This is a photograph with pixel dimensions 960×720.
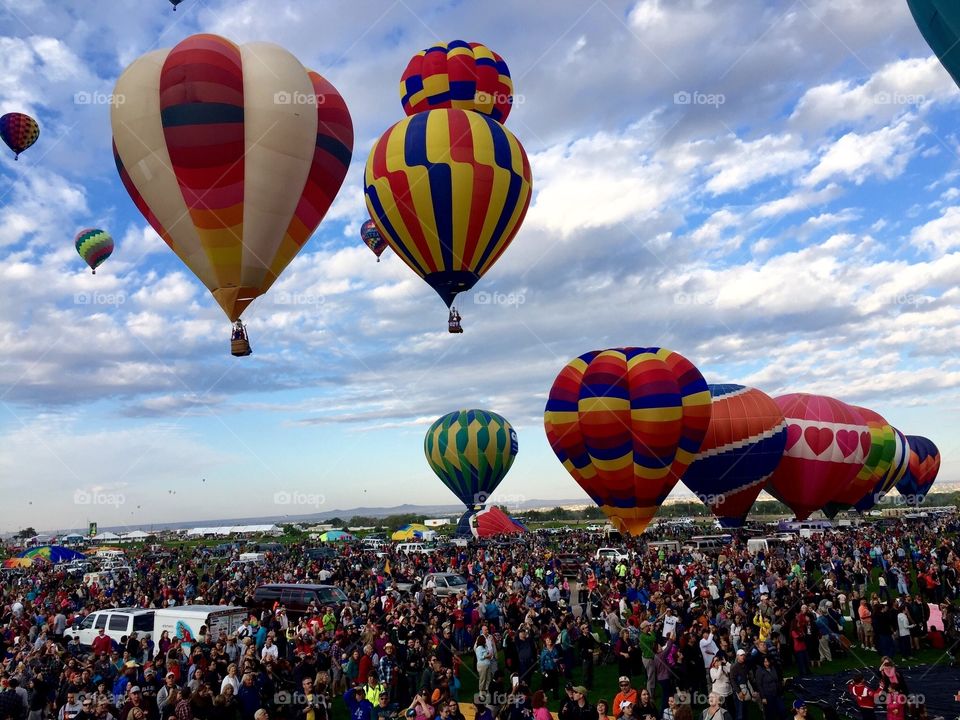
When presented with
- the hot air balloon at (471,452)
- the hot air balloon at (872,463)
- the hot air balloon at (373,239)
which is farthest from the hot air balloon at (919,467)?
the hot air balloon at (373,239)

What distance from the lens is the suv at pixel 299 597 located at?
64.0 feet

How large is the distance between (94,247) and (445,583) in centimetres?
2500

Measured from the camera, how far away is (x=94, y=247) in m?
37.0

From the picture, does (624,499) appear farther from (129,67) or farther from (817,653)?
(129,67)

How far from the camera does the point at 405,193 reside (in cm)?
2508

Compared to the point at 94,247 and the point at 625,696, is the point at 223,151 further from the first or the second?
the point at 94,247

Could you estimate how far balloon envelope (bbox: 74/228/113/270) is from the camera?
37000 millimetres

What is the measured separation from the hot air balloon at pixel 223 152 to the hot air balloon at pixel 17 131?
57.6 ft

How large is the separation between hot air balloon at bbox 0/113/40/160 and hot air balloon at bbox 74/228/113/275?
5.20 metres

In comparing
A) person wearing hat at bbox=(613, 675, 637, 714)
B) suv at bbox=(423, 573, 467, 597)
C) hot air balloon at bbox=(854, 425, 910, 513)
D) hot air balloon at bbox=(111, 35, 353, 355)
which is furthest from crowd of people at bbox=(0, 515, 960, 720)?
hot air balloon at bbox=(854, 425, 910, 513)

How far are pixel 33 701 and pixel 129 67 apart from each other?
1423 cm

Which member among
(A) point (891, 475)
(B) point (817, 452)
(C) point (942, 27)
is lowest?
(A) point (891, 475)

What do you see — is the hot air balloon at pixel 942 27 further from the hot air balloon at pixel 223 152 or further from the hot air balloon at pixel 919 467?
the hot air balloon at pixel 919 467

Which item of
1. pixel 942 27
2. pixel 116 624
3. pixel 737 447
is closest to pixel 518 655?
pixel 116 624
